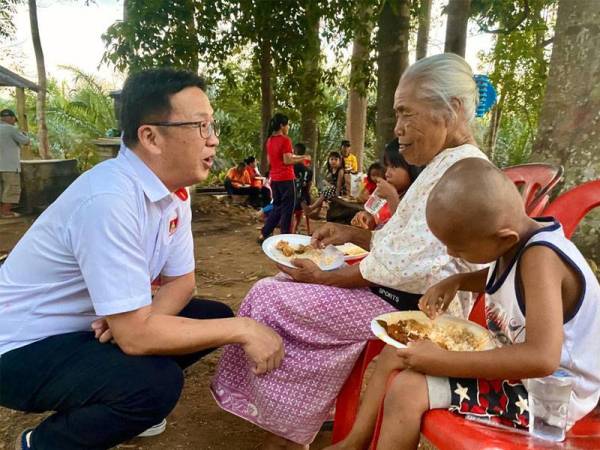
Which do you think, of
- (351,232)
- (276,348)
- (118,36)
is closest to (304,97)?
(118,36)

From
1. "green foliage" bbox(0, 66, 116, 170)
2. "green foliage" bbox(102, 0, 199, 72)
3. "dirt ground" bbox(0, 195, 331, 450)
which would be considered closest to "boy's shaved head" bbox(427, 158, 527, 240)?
"dirt ground" bbox(0, 195, 331, 450)

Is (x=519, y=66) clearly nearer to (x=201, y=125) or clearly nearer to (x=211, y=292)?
(x=211, y=292)

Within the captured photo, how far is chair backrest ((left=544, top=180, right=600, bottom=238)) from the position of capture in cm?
185

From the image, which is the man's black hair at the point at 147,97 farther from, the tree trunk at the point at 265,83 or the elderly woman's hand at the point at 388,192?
the tree trunk at the point at 265,83

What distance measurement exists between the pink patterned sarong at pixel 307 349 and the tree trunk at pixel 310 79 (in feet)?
18.7

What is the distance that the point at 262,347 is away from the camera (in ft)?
5.50

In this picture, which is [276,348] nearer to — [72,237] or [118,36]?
[72,237]

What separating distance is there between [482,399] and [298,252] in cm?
130

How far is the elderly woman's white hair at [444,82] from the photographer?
1.75 meters

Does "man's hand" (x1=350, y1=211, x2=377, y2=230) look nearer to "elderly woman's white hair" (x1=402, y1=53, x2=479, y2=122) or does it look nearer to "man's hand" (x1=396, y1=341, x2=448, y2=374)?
"elderly woman's white hair" (x1=402, y1=53, x2=479, y2=122)

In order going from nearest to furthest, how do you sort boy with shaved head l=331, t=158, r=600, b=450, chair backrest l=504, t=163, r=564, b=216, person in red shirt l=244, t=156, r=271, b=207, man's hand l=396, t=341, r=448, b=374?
boy with shaved head l=331, t=158, r=600, b=450
man's hand l=396, t=341, r=448, b=374
chair backrest l=504, t=163, r=564, b=216
person in red shirt l=244, t=156, r=271, b=207

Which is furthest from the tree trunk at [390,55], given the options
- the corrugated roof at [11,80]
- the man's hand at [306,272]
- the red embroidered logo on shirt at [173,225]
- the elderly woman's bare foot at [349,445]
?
the corrugated roof at [11,80]

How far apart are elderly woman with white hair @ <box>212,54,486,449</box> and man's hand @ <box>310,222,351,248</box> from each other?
1.14 feet

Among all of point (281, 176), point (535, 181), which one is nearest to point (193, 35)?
point (281, 176)
